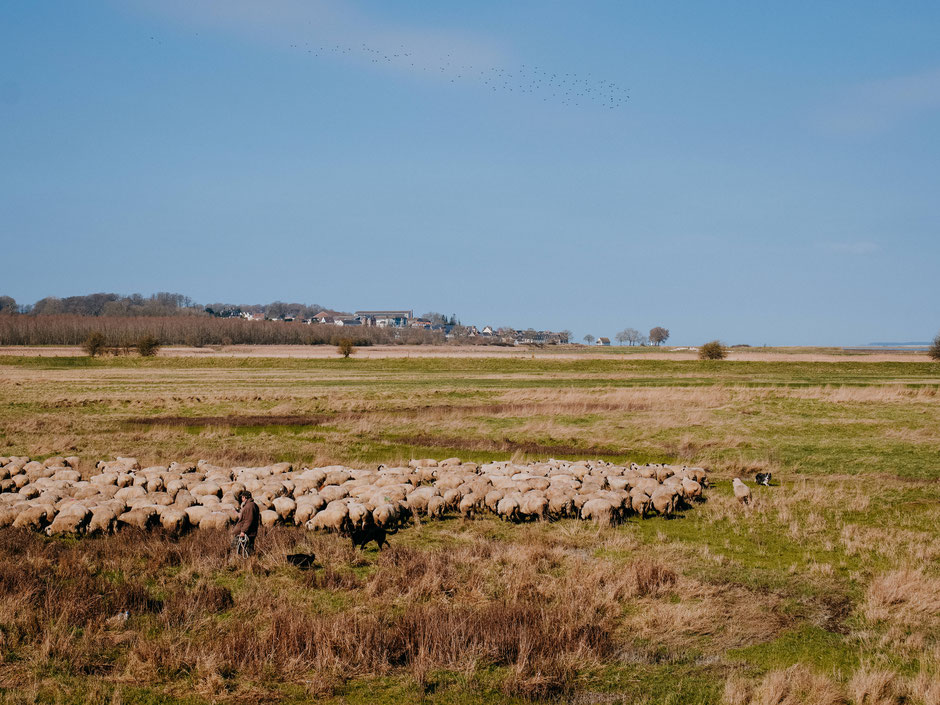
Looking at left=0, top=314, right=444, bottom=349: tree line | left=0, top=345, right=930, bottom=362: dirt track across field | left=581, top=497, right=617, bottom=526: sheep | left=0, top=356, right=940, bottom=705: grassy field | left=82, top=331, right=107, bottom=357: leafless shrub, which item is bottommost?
left=0, top=356, right=940, bottom=705: grassy field

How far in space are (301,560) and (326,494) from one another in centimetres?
466

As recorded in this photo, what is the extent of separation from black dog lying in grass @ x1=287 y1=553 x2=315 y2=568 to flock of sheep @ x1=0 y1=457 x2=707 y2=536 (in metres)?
2.13

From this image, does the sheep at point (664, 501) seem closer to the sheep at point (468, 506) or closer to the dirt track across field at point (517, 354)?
the sheep at point (468, 506)

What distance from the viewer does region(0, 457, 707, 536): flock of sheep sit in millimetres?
16969

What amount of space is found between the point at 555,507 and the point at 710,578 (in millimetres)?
5280

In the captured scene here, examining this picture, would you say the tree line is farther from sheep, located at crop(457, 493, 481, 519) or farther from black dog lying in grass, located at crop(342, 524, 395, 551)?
black dog lying in grass, located at crop(342, 524, 395, 551)

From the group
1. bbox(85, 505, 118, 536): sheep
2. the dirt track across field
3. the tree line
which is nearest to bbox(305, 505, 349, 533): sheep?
bbox(85, 505, 118, 536): sheep

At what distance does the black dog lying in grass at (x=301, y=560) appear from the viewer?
14.4m

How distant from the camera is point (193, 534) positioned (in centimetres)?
1628

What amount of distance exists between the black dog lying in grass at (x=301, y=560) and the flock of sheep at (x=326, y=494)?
213cm

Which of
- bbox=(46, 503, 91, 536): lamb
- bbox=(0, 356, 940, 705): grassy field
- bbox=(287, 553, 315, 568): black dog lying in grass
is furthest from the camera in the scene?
bbox=(46, 503, 91, 536): lamb

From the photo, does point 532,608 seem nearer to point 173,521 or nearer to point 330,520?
point 330,520

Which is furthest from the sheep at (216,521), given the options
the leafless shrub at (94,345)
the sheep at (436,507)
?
the leafless shrub at (94,345)

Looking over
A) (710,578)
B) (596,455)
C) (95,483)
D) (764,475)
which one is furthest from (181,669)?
(596,455)
